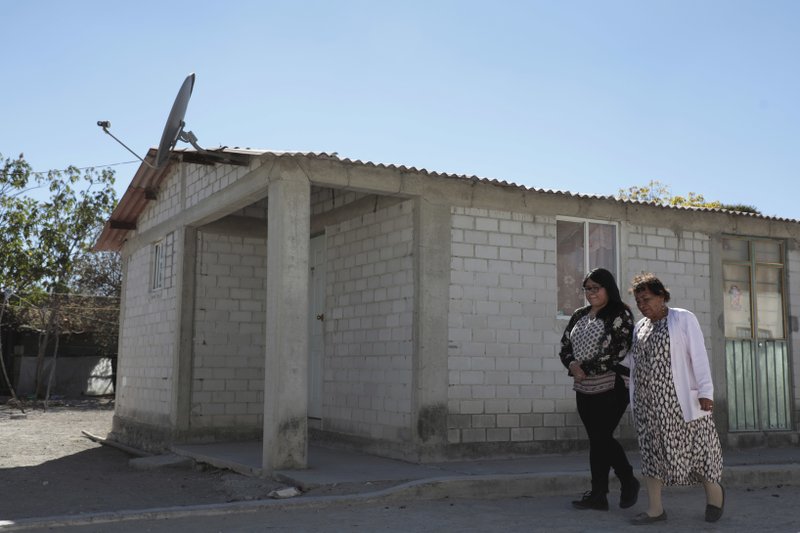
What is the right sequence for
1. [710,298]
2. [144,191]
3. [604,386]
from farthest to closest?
[144,191] < [710,298] < [604,386]

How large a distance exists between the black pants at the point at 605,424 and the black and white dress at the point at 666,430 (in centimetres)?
26

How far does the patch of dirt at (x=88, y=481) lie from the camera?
7531 mm

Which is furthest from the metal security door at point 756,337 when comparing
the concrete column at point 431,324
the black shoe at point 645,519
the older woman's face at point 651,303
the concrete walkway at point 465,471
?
the older woman's face at point 651,303

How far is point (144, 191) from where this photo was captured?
43.8 ft

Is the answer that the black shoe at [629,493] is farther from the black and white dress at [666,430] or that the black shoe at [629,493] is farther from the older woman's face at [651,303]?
the older woman's face at [651,303]

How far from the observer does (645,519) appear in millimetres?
5945

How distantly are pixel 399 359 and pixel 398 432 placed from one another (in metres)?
0.82

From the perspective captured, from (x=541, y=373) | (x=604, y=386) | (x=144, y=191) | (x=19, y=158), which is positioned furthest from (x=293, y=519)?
(x=19, y=158)

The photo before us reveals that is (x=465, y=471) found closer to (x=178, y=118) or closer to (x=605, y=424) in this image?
(x=605, y=424)

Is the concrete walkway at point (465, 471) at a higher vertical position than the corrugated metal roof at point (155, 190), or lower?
lower

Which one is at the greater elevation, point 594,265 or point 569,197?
point 569,197

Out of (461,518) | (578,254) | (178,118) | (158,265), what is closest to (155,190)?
(158,265)

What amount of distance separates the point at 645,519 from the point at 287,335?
374cm

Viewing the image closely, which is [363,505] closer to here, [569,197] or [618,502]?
[618,502]
